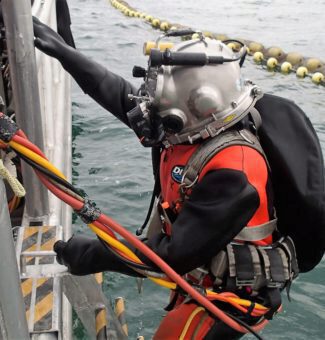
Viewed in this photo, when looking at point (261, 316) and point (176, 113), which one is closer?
point (176, 113)

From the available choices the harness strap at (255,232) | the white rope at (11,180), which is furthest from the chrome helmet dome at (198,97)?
the white rope at (11,180)

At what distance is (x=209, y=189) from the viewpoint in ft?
7.41

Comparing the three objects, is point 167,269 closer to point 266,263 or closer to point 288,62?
point 266,263

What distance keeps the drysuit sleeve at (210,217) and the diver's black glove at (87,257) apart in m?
0.24

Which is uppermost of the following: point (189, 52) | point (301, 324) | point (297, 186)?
point (189, 52)

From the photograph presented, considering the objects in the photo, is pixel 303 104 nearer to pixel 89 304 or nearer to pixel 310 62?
pixel 310 62

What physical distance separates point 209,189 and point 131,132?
652cm

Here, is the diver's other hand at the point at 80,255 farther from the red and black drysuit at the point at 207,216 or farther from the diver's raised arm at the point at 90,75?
the diver's raised arm at the point at 90,75

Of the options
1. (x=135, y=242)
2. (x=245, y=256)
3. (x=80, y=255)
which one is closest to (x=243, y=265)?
(x=245, y=256)

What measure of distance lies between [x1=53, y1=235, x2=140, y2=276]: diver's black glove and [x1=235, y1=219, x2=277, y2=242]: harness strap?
0.58 metres

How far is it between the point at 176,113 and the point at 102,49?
12716 millimetres

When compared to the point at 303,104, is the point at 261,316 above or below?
above

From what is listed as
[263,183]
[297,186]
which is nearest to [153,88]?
[263,183]

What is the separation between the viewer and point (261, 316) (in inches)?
108
